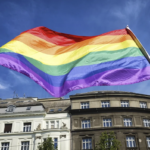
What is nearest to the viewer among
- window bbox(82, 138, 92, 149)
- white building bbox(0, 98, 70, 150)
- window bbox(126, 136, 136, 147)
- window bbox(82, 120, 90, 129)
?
window bbox(126, 136, 136, 147)

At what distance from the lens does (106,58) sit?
1275 centimetres

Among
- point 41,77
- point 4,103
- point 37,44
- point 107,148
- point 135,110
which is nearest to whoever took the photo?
point 41,77

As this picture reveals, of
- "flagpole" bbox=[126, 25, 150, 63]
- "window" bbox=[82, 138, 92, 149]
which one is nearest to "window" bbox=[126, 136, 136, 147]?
"window" bbox=[82, 138, 92, 149]

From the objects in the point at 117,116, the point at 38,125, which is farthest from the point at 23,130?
the point at 117,116

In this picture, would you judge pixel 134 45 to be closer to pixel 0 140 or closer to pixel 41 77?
pixel 41 77

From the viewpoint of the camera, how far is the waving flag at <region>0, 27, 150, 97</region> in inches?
458

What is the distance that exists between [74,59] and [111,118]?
33116mm

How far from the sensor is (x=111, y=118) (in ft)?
144

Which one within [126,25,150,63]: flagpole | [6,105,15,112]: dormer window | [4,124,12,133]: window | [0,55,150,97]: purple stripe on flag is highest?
[6,105,15,112]: dormer window

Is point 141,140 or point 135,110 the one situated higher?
point 135,110

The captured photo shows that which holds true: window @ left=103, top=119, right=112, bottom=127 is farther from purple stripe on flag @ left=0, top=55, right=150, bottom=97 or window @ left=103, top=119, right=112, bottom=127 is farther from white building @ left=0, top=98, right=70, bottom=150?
purple stripe on flag @ left=0, top=55, right=150, bottom=97

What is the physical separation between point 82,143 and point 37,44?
31915mm

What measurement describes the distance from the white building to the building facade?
7.05 feet

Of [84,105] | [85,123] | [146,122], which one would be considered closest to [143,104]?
[146,122]
